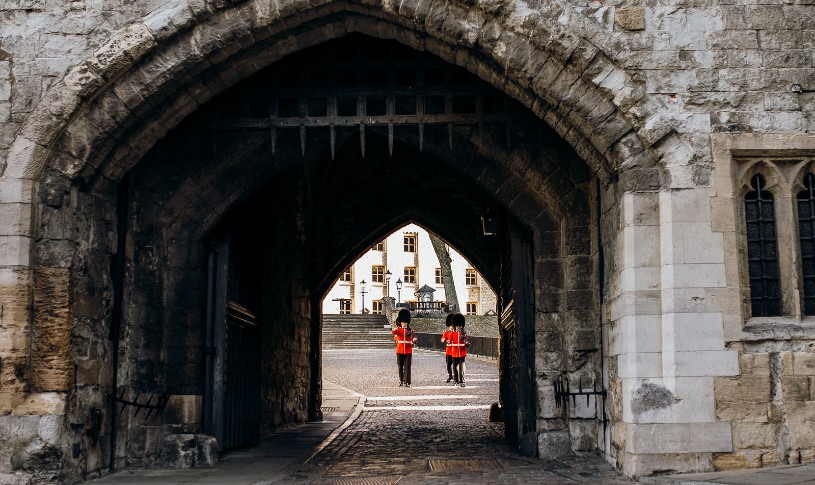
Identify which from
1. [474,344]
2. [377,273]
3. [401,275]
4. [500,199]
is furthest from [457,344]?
[377,273]

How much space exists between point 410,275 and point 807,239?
50.7 meters

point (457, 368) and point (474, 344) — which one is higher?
point (474, 344)

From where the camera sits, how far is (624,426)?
6.13 metres

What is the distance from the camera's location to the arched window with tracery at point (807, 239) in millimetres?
6184

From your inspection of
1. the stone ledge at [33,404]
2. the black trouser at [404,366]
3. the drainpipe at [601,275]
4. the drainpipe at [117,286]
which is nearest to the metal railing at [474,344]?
the black trouser at [404,366]

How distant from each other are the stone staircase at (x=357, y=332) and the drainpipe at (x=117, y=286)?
90.0 feet

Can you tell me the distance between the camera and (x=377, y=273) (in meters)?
56.6

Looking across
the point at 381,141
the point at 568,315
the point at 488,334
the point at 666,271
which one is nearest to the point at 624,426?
the point at 666,271

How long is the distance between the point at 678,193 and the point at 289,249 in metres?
6.48

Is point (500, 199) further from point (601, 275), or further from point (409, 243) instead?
point (409, 243)

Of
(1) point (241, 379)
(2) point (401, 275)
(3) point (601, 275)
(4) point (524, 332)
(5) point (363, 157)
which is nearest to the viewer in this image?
(3) point (601, 275)

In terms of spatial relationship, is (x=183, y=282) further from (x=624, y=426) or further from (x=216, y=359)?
(x=624, y=426)

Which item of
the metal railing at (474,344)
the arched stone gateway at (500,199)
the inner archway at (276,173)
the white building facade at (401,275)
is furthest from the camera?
the white building facade at (401,275)

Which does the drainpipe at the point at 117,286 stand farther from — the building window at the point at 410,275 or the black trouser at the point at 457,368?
the building window at the point at 410,275
